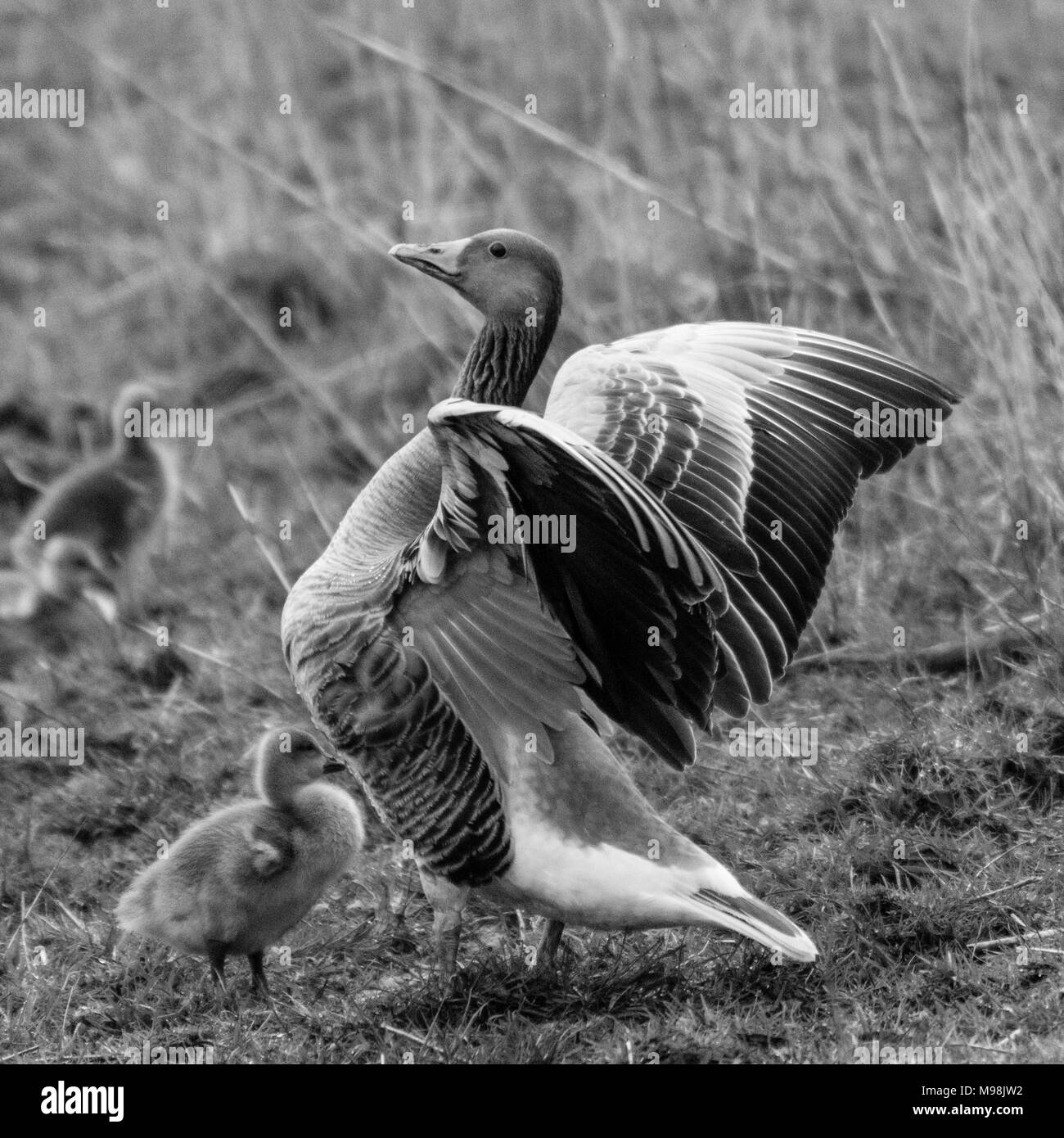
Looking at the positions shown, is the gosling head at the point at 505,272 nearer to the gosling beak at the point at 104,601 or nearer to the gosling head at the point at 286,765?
the gosling head at the point at 286,765

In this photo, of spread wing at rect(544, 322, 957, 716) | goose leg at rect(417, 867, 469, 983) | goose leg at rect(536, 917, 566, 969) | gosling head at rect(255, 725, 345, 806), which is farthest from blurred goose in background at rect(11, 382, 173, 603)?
goose leg at rect(536, 917, 566, 969)

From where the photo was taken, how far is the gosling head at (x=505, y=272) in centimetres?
511

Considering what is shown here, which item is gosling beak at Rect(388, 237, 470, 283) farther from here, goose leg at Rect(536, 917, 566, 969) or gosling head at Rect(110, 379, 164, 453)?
gosling head at Rect(110, 379, 164, 453)

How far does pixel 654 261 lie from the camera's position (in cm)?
820

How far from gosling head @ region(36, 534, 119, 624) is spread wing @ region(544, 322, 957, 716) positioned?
2836mm

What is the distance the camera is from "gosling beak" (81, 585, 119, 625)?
23.6 feet

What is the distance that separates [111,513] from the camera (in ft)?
25.4

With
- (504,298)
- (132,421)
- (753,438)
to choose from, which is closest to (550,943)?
(753,438)

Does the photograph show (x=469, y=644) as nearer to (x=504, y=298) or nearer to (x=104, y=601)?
(x=504, y=298)

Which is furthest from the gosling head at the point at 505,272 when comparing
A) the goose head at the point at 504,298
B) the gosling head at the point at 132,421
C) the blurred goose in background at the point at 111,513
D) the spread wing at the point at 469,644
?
the gosling head at the point at 132,421

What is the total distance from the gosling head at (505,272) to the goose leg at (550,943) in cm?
183

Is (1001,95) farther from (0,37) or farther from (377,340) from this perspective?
(0,37)

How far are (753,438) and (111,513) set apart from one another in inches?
142

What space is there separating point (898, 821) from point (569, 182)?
4960 millimetres
